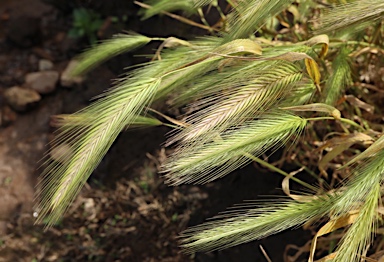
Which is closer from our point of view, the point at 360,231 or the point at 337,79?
the point at 360,231

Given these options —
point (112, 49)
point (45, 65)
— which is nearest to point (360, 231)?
point (112, 49)

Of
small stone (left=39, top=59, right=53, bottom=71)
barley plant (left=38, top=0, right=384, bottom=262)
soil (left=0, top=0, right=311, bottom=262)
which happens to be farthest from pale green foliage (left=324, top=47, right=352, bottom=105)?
small stone (left=39, top=59, right=53, bottom=71)

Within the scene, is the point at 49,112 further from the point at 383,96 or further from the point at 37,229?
the point at 383,96

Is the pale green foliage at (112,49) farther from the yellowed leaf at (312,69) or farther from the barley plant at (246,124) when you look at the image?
the yellowed leaf at (312,69)

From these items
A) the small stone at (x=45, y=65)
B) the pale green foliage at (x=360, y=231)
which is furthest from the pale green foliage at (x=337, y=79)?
the small stone at (x=45, y=65)

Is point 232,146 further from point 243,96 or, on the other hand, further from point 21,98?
point 21,98
